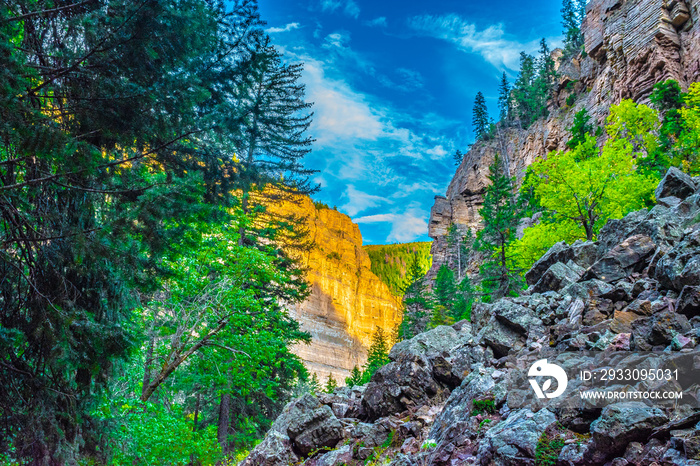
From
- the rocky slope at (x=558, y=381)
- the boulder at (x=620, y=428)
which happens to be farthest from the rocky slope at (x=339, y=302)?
the boulder at (x=620, y=428)

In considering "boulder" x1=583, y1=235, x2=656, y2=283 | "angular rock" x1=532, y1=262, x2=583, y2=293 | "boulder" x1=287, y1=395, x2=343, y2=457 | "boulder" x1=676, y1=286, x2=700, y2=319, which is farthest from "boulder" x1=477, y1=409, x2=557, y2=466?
"angular rock" x1=532, y1=262, x2=583, y2=293

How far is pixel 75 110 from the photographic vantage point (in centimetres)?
546

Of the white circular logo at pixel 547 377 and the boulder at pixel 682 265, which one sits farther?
the boulder at pixel 682 265

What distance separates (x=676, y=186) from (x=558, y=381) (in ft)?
30.8

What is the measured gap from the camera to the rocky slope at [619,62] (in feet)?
104

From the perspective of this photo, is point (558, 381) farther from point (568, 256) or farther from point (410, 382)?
point (568, 256)

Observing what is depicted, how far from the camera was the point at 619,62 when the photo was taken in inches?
1443

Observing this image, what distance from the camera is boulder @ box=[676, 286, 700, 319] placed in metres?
6.65

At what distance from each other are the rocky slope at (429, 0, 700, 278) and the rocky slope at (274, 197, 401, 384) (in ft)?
117

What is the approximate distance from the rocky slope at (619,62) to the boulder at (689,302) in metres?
32.2

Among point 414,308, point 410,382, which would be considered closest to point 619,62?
point 414,308

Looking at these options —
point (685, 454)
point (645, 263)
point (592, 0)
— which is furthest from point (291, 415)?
point (592, 0)

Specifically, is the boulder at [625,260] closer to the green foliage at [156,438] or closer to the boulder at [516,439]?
the boulder at [516,439]

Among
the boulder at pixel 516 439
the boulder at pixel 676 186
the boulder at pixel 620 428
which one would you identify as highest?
the boulder at pixel 676 186
